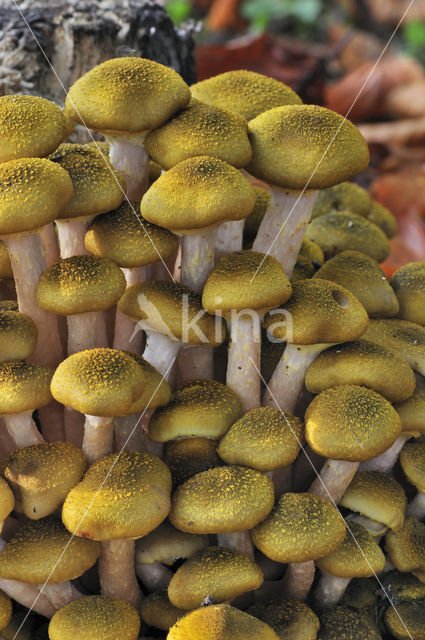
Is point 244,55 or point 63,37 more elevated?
point 63,37

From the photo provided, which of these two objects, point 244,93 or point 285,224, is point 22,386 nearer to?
point 285,224

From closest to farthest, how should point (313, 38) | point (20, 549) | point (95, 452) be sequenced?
point (20, 549) < point (95, 452) < point (313, 38)

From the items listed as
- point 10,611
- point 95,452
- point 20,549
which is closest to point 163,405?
point 95,452

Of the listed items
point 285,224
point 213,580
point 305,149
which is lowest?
point 213,580

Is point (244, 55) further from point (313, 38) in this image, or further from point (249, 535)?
point (249, 535)

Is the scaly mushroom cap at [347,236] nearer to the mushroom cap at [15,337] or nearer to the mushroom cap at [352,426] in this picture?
the mushroom cap at [352,426]

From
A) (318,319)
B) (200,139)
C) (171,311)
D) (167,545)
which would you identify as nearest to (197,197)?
(200,139)
